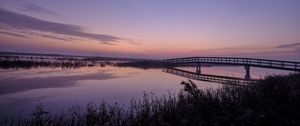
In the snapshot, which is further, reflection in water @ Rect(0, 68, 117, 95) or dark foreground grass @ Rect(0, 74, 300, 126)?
reflection in water @ Rect(0, 68, 117, 95)

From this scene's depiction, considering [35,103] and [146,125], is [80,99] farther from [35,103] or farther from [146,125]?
[146,125]

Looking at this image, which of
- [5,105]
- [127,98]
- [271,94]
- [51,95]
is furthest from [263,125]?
[51,95]

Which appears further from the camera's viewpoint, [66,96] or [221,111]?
[66,96]

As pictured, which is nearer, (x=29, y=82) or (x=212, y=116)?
(x=212, y=116)

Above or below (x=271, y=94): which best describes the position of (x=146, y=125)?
below

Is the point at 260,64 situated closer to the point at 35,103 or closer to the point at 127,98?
the point at 127,98

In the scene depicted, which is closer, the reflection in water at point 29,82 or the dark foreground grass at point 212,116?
the dark foreground grass at point 212,116

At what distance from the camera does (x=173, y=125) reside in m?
7.65

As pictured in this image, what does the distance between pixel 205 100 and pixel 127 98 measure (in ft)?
20.7

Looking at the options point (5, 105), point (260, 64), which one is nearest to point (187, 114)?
point (5, 105)

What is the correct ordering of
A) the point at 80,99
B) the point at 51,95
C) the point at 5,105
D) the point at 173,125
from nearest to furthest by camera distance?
the point at 173,125
the point at 5,105
the point at 80,99
the point at 51,95

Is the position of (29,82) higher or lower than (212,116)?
lower

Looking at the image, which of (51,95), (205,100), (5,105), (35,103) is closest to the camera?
(205,100)

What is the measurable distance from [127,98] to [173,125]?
7608mm
